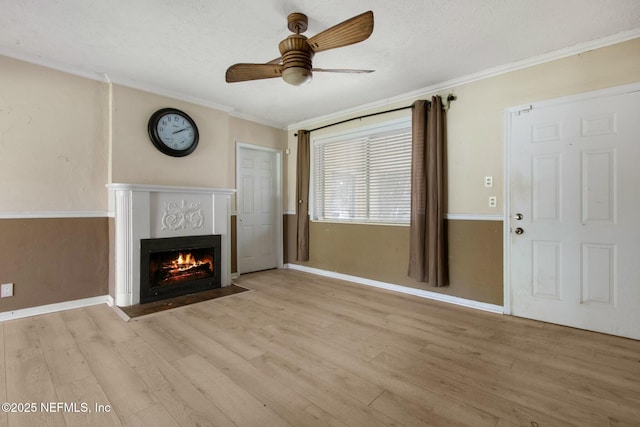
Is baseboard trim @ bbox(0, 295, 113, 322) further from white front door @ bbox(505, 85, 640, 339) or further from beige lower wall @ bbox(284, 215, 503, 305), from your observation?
white front door @ bbox(505, 85, 640, 339)

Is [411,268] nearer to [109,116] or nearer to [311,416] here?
[311,416]

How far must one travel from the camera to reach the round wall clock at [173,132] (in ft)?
11.8

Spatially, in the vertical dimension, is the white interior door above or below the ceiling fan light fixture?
below

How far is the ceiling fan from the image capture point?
5.87 feet

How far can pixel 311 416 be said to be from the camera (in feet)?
5.09

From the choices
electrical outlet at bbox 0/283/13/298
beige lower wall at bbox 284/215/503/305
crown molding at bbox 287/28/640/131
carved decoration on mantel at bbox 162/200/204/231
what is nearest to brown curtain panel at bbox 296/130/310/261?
beige lower wall at bbox 284/215/503/305

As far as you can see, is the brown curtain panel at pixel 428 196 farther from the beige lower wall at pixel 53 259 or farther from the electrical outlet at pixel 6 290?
the electrical outlet at pixel 6 290

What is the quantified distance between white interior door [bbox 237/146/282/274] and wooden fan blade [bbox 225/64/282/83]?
2.40 metres

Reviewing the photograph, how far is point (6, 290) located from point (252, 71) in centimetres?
318

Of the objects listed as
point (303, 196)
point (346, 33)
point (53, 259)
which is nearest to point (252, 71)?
point (346, 33)

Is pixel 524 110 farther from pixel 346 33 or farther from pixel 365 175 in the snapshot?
pixel 346 33

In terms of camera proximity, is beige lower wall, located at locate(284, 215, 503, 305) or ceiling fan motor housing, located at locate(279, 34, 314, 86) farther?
beige lower wall, located at locate(284, 215, 503, 305)

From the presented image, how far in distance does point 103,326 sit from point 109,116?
7.61ft

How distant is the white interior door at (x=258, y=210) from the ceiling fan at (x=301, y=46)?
2.53 meters
